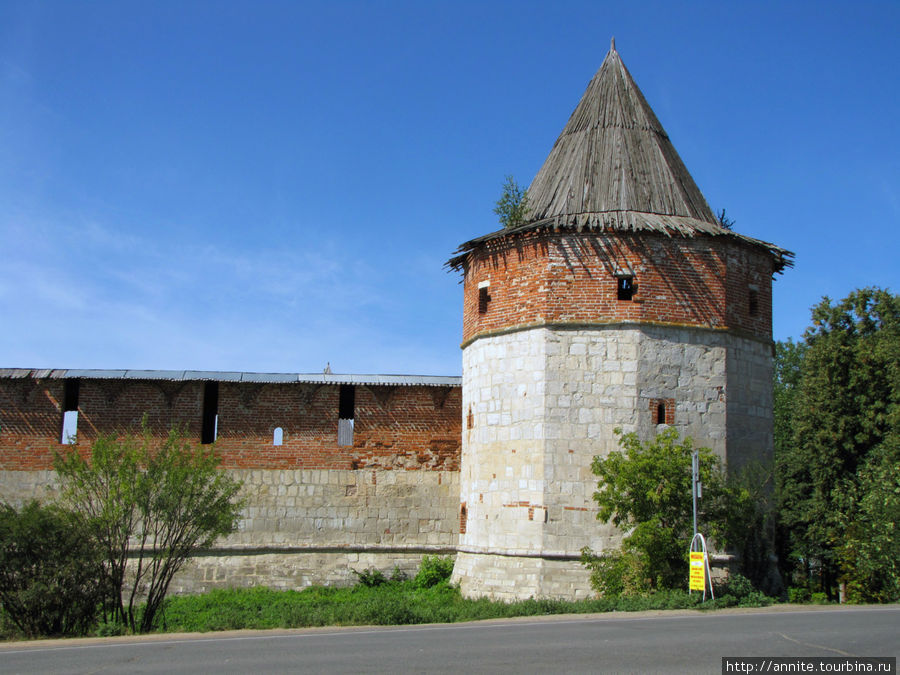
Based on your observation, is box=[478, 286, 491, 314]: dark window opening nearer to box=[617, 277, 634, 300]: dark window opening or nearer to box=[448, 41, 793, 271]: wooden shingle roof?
box=[448, 41, 793, 271]: wooden shingle roof

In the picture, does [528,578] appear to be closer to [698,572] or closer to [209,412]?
[698,572]

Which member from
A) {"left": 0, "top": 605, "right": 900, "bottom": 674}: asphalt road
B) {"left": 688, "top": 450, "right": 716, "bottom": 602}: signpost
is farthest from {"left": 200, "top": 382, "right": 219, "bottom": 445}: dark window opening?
{"left": 688, "top": 450, "right": 716, "bottom": 602}: signpost

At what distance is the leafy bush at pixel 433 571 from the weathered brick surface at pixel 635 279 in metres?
5.97

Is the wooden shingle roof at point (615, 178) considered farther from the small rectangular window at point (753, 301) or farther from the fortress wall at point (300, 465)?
the fortress wall at point (300, 465)

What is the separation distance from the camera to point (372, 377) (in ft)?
73.5

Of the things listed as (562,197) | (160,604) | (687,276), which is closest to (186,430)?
(160,604)

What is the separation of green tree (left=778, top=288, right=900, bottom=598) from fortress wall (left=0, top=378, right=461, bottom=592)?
11.6m

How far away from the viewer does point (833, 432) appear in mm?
27312

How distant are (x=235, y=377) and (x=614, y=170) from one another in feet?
33.8

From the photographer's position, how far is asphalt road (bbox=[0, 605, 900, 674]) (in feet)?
32.0

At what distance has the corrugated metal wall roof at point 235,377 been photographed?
21859 mm

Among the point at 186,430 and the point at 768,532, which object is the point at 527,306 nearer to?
the point at 768,532

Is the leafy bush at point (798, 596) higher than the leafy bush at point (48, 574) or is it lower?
lower

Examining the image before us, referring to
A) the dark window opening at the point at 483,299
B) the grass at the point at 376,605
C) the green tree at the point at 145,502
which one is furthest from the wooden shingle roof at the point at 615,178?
the green tree at the point at 145,502
